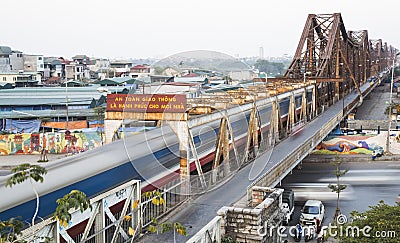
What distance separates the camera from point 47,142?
3809 centimetres

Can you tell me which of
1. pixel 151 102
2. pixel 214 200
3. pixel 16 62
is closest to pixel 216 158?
pixel 214 200

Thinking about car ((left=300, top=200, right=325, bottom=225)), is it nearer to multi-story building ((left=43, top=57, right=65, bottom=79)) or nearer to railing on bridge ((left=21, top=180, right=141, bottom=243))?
railing on bridge ((left=21, top=180, right=141, bottom=243))

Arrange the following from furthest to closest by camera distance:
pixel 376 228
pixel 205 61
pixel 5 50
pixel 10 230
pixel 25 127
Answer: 1. pixel 5 50
2. pixel 25 127
3. pixel 376 228
4. pixel 205 61
5. pixel 10 230

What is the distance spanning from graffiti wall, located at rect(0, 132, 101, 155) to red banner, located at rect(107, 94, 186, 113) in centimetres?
2287

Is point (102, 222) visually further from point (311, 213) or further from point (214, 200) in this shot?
point (311, 213)

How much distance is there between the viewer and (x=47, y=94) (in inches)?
2315

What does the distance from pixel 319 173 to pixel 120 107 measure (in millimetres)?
20404

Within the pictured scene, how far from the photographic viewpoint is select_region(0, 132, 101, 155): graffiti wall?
3756 centimetres

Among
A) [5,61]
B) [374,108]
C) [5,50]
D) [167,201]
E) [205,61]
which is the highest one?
[5,50]

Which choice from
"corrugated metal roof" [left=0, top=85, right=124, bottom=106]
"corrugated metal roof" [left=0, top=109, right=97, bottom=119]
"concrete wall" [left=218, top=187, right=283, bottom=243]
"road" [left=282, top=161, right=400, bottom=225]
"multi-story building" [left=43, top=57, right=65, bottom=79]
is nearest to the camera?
"concrete wall" [left=218, top=187, right=283, bottom=243]

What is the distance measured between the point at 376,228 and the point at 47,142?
30.5 meters

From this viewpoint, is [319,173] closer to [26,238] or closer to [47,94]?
[26,238]

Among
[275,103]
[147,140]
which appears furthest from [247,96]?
[147,140]

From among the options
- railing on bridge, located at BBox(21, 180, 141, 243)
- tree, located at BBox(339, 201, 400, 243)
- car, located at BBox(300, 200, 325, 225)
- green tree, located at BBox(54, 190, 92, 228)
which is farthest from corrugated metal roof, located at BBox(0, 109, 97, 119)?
green tree, located at BBox(54, 190, 92, 228)
